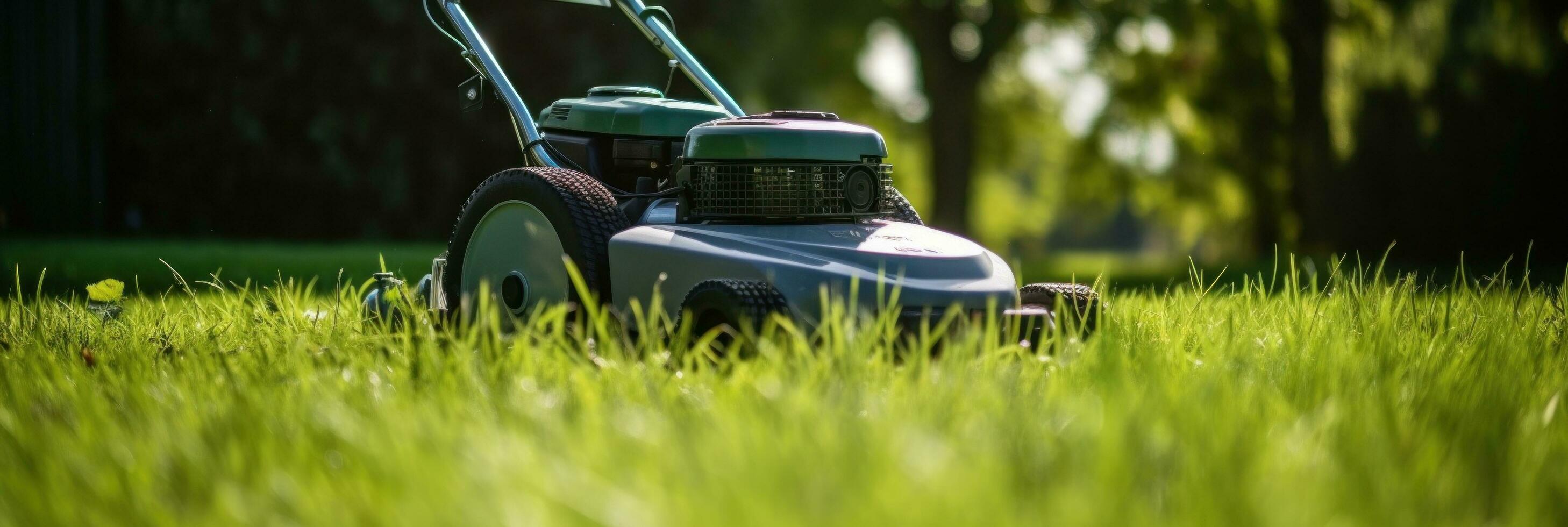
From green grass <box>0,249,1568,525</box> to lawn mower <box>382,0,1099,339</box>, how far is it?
0.13 metres

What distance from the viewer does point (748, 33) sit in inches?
635

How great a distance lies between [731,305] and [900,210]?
1.26 metres

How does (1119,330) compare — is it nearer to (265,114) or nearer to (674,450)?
(674,450)

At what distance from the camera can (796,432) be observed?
1671 mm

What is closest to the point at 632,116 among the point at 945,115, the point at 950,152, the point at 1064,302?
the point at 1064,302

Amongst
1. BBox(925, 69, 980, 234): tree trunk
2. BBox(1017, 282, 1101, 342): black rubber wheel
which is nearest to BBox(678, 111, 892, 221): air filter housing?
BBox(1017, 282, 1101, 342): black rubber wheel

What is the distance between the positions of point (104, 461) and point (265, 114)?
42.9ft

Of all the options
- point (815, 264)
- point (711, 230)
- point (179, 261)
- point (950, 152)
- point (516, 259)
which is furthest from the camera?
point (950, 152)

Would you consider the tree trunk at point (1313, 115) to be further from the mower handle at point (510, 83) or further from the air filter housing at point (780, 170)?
the air filter housing at point (780, 170)

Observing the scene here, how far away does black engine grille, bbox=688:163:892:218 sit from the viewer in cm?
323

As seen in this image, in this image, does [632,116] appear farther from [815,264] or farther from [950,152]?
[950,152]

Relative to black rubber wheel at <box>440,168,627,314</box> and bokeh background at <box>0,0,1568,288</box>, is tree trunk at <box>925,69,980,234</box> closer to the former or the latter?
bokeh background at <box>0,0,1568,288</box>

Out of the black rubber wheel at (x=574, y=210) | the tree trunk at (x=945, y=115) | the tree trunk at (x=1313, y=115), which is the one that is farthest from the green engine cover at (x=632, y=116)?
the tree trunk at (x=945, y=115)

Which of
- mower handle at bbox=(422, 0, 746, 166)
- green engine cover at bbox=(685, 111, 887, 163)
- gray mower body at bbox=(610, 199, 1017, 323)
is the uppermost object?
mower handle at bbox=(422, 0, 746, 166)
